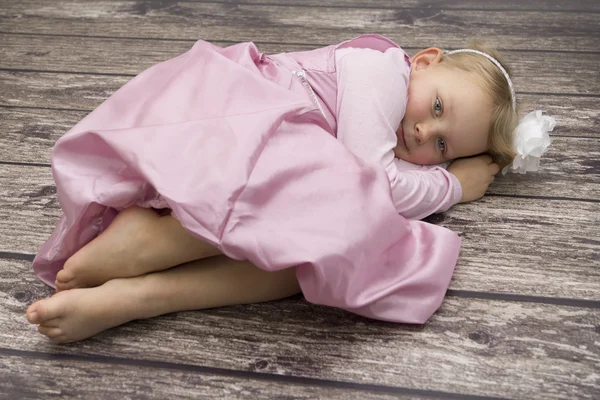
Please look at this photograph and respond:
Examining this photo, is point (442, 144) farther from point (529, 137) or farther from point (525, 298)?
point (525, 298)

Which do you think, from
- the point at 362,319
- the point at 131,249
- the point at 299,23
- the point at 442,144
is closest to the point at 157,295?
the point at 131,249

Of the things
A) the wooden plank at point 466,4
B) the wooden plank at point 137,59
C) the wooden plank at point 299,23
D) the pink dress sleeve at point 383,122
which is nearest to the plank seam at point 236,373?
the pink dress sleeve at point 383,122

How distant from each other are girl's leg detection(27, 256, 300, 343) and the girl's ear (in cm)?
53

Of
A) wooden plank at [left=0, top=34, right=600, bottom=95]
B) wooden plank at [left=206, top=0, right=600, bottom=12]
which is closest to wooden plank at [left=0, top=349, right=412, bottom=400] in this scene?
wooden plank at [left=0, top=34, right=600, bottom=95]

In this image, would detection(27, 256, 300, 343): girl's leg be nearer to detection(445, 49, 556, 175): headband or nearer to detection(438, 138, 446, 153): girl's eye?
detection(438, 138, 446, 153): girl's eye

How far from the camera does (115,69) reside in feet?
6.19

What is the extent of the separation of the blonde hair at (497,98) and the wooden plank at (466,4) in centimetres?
91

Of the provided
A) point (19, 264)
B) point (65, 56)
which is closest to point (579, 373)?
point (19, 264)

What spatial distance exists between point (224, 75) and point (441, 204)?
462mm

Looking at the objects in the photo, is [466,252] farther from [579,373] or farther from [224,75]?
[224,75]

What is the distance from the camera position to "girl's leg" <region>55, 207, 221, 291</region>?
3.55ft

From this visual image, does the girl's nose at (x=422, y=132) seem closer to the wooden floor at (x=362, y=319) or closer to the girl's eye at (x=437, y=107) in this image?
the girl's eye at (x=437, y=107)

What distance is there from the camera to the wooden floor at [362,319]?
102 centimetres

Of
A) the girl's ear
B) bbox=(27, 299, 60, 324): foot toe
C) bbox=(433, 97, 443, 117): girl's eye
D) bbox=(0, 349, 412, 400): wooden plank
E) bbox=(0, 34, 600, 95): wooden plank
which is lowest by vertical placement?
bbox=(0, 349, 412, 400): wooden plank
